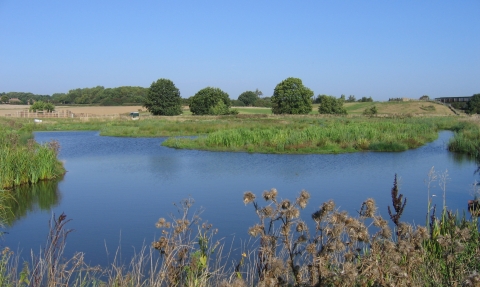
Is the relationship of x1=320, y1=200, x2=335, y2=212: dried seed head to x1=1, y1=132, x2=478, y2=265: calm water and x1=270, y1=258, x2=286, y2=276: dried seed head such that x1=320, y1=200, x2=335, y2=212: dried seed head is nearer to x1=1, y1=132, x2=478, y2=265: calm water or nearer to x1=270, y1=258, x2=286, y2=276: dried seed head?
x1=270, y1=258, x2=286, y2=276: dried seed head

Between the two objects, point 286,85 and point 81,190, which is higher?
point 286,85

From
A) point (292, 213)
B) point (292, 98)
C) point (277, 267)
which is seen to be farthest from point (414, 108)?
point (277, 267)

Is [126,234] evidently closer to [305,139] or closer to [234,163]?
[234,163]

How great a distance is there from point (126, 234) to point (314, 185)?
6125 millimetres

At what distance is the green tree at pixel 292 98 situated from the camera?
58375mm

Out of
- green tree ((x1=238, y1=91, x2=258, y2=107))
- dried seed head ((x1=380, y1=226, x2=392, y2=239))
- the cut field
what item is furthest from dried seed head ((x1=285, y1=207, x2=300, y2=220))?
green tree ((x1=238, y1=91, x2=258, y2=107))

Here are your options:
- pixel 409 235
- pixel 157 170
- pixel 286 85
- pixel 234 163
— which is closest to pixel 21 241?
pixel 409 235

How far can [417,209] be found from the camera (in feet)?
32.3

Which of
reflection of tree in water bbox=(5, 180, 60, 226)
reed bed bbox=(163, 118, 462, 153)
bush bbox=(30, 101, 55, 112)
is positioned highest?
bush bbox=(30, 101, 55, 112)

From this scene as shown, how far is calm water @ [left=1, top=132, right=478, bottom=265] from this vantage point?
8.59 metres

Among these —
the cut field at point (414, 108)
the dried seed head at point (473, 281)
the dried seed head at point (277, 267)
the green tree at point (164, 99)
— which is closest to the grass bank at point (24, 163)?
the dried seed head at point (277, 267)

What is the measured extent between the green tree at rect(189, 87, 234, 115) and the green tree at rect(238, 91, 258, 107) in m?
37.3

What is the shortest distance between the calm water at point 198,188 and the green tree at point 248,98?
3238 inches

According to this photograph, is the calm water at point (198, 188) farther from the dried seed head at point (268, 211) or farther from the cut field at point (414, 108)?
the cut field at point (414, 108)
